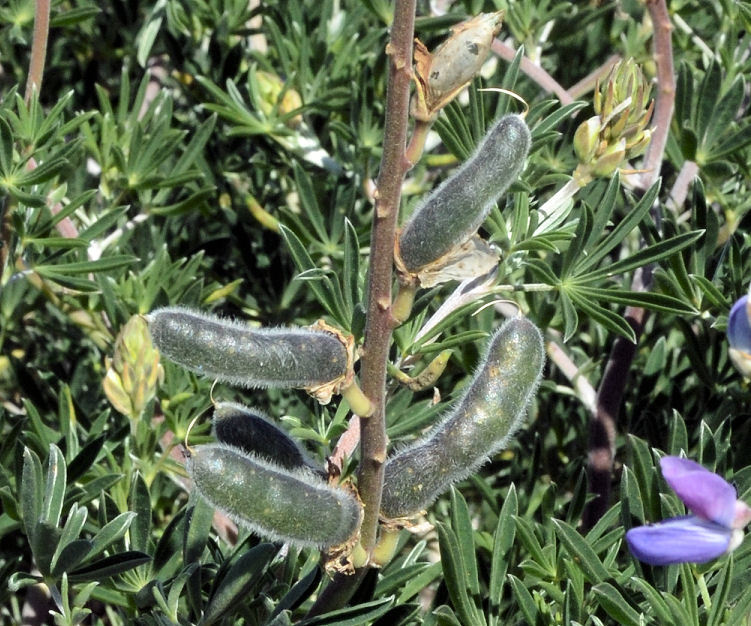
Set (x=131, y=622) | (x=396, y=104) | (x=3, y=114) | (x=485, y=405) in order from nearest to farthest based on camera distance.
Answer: (x=396, y=104)
(x=485, y=405)
(x=131, y=622)
(x=3, y=114)

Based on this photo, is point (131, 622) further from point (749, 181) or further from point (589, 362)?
point (749, 181)

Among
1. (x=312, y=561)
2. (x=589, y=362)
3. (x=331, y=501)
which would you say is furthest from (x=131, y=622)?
(x=589, y=362)

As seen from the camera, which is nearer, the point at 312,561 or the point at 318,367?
the point at 318,367

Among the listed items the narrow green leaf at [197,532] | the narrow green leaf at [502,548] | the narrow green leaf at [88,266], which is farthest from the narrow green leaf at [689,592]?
the narrow green leaf at [88,266]

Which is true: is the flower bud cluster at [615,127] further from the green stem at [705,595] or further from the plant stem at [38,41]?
the plant stem at [38,41]

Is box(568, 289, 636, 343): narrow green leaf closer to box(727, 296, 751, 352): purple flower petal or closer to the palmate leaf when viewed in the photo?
the palmate leaf

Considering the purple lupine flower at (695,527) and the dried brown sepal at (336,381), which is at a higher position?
the dried brown sepal at (336,381)

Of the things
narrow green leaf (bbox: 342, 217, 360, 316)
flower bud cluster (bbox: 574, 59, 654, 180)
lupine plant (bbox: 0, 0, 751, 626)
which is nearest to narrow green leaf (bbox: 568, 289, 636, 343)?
lupine plant (bbox: 0, 0, 751, 626)
